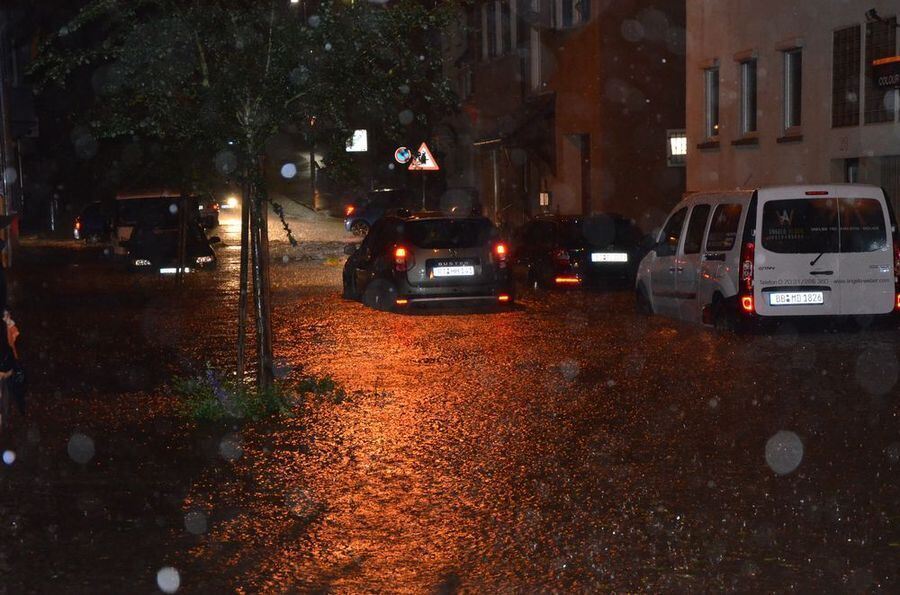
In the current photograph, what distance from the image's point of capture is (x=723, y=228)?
1620cm

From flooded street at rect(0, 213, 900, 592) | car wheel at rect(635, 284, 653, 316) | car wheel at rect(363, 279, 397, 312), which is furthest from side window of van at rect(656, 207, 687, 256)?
car wheel at rect(363, 279, 397, 312)

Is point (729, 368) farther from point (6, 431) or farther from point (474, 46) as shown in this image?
point (474, 46)

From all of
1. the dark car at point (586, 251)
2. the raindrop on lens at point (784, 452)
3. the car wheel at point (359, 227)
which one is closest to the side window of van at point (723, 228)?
the raindrop on lens at point (784, 452)

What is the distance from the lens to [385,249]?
66.9 feet

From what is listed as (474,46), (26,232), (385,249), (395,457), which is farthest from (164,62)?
(26,232)

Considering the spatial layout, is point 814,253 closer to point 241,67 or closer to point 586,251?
point 241,67

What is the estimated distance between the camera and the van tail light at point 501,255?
786 inches

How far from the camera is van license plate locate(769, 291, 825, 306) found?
1548cm

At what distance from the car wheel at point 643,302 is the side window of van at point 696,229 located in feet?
5.54

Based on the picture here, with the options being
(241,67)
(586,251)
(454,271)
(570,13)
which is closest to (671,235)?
Answer: (454,271)

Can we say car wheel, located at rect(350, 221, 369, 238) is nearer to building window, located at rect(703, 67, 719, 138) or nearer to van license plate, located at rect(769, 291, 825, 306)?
building window, located at rect(703, 67, 719, 138)

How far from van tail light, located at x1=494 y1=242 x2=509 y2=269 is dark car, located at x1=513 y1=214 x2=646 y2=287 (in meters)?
4.33

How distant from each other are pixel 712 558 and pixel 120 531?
3.18m

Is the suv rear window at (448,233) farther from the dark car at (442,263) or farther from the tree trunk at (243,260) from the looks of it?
the tree trunk at (243,260)
